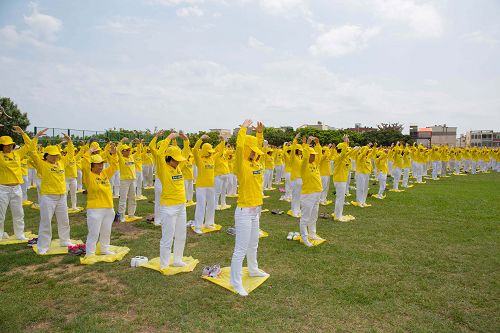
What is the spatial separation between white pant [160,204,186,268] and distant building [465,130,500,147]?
11746cm

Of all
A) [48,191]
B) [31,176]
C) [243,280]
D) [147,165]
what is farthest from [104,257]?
[31,176]

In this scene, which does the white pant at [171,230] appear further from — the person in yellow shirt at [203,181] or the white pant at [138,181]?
the white pant at [138,181]

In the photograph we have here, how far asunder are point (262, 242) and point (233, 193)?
8589 millimetres

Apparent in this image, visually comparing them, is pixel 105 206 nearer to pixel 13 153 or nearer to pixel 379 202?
pixel 13 153

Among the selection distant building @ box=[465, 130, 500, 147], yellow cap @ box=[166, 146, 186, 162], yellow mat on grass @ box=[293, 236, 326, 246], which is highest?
distant building @ box=[465, 130, 500, 147]

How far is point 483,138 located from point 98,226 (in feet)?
420

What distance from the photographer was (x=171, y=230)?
22.9ft

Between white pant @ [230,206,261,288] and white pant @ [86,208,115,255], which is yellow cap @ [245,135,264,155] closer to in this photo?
white pant @ [230,206,261,288]

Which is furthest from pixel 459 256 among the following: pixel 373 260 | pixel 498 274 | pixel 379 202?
pixel 379 202

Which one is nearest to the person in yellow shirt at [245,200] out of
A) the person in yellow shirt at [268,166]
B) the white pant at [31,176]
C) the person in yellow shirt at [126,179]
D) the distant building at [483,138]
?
the person in yellow shirt at [126,179]

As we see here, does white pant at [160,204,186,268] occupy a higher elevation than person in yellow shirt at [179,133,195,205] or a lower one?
lower

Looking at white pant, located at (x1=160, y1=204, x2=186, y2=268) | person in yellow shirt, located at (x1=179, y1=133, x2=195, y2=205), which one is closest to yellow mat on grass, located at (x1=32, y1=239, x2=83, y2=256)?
white pant, located at (x1=160, y1=204, x2=186, y2=268)

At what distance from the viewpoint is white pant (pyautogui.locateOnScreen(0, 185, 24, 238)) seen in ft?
29.1

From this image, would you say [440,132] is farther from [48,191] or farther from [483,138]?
[48,191]
